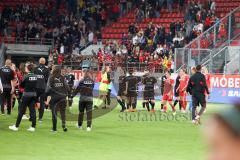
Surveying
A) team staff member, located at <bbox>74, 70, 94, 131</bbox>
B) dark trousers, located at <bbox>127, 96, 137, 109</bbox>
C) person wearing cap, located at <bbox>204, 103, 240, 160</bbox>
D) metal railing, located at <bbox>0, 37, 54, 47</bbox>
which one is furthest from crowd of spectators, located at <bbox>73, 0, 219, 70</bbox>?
person wearing cap, located at <bbox>204, 103, 240, 160</bbox>

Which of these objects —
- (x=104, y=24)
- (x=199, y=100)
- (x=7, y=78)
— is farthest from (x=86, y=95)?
(x=104, y=24)

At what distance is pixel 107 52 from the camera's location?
120 ft

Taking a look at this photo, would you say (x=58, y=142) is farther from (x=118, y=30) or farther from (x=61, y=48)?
(x=118, y=30)

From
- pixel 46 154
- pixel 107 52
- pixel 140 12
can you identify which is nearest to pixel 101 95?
pixel 107 52

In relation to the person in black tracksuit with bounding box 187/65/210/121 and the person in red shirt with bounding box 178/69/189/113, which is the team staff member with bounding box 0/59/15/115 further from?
the person in red shirt with bounding box 178/69/189/113

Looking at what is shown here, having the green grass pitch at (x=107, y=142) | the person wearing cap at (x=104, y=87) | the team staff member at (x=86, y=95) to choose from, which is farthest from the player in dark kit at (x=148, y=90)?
the team staff member at (x=86, y=95)

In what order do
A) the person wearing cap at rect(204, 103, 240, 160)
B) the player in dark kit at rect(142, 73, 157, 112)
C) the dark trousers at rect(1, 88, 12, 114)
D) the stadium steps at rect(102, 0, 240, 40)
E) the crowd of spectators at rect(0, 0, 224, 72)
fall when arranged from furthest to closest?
the stadium steps at rect(102, 0, 240, 40)
the crowd of spectators at rect(0, 0, 224, 72)
the player in dark kit at rect(142, 73, 157, 112)
the dark trousers at rect(1, 88, 12, 114)
the person wearing cap at rect(204, 103, 240, 160)

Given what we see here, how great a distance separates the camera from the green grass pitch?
1095 centimetres

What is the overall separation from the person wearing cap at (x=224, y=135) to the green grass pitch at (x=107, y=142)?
8043 mm

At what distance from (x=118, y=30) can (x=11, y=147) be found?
101 ft

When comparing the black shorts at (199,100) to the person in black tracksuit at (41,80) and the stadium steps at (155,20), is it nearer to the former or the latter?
the person in black tracksuit at (41,80)

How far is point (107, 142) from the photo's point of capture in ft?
43.3

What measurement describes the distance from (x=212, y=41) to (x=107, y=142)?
17.3 metres

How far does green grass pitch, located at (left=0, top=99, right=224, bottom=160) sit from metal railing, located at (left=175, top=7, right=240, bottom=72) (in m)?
11.1
